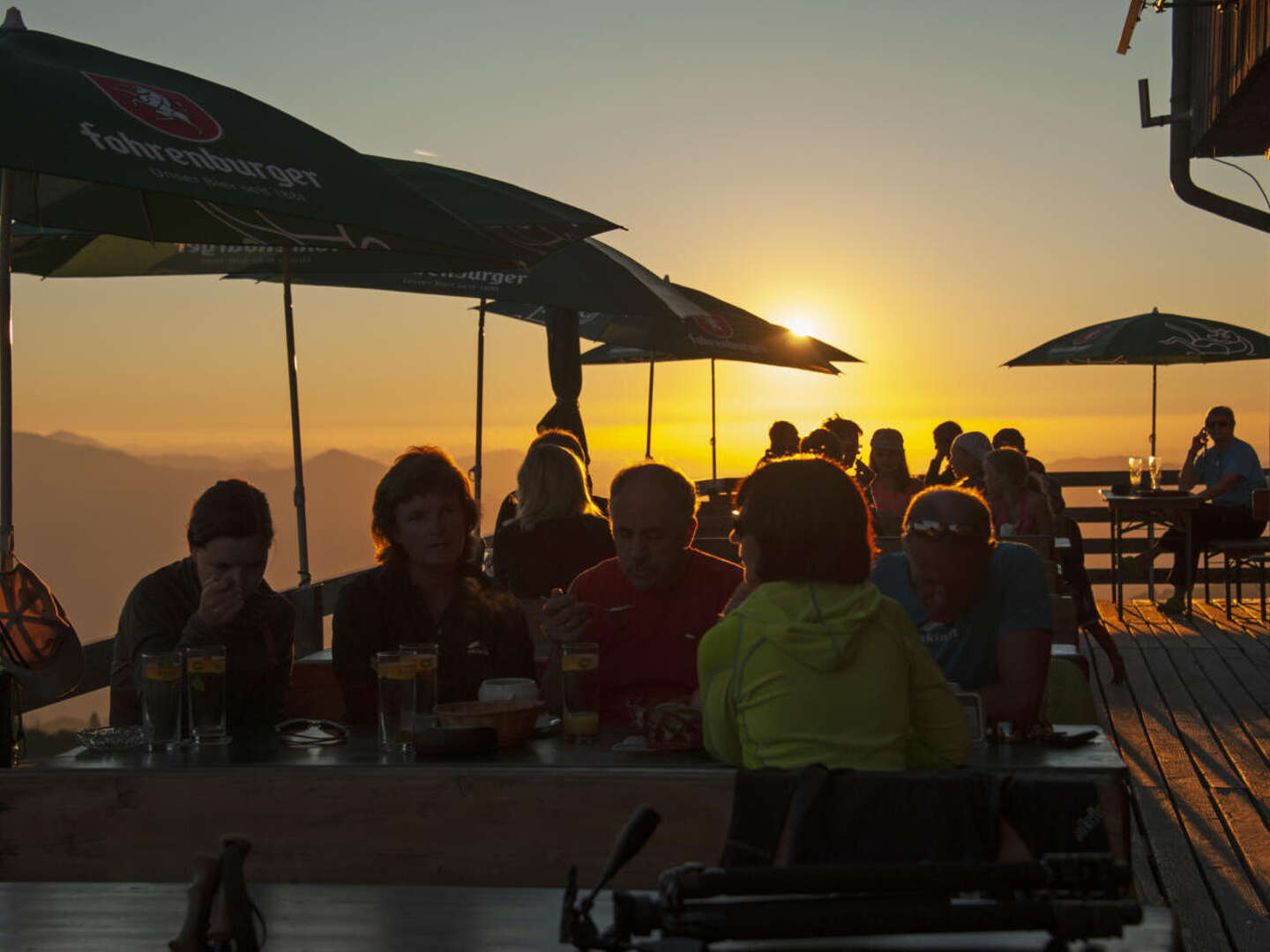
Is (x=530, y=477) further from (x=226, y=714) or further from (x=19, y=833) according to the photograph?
(x=19, y=833)

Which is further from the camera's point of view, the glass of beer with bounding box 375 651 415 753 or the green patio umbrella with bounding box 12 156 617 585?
the green patio umbrella with bounding box 12 156 617 585

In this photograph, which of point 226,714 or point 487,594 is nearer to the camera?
point 226,714

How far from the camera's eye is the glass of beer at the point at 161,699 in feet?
9.06

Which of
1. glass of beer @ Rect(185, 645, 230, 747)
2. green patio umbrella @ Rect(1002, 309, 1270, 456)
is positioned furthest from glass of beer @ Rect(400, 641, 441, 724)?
green patio umbrella @ Rect(1002, 309, 1270, 456)

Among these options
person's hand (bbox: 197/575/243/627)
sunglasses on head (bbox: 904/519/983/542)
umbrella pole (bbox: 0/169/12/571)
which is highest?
umbrella pole (bbox: 0/169/12/571)

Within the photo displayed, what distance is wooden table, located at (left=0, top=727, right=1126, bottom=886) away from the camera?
7.96 feet

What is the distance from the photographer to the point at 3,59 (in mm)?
3686

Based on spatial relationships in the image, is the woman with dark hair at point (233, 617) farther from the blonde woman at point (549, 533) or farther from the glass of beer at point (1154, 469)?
the glass of beer at point (1154, 469)

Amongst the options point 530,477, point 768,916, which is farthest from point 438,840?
point 530,477

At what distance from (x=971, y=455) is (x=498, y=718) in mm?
6436

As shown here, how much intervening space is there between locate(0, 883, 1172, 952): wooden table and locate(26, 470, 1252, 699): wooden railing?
177 cm

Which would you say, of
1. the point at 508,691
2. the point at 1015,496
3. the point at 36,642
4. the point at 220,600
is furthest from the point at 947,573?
the point at 1015,496

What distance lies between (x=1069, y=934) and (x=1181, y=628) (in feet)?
36.5

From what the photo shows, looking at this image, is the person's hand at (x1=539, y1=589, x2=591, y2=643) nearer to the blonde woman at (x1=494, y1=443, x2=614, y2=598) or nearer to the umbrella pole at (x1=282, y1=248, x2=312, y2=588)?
the blonde woman at (x1=494, y1=443, x2=614, y2=598)
